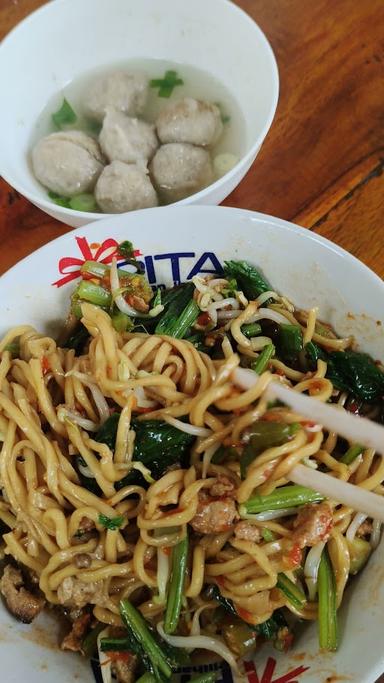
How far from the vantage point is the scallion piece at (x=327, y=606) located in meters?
1.37

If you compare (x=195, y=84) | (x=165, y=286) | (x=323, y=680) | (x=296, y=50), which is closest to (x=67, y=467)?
(x=165, y=286)

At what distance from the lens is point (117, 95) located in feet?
7.69

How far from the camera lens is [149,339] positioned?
1619 mm

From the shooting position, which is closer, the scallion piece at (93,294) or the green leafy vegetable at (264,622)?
the green leafy vegetable at (264,622)

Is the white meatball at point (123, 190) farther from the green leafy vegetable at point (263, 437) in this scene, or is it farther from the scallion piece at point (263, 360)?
the green leafy vegetable at point (263, 437)

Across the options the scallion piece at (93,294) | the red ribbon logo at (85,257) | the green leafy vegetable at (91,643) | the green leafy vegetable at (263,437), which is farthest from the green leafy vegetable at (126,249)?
the green leafy vegetable at (91,643)

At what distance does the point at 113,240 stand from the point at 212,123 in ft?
2.63

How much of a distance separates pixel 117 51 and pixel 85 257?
48.1 inches

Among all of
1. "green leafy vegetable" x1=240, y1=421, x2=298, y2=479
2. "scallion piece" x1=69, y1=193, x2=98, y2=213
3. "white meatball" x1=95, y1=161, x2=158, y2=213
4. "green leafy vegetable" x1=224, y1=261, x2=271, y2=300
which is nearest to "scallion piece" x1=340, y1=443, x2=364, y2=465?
"green leafy vegetable" x1=240, y1=421, x2=298, y2=479

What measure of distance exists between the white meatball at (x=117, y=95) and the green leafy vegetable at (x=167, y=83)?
6 cm

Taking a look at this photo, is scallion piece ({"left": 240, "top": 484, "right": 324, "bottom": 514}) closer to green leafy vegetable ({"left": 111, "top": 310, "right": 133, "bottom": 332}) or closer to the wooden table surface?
green leafy vegetable ({"left": 111, "top": 310, "right": 133, "bottom": 332})

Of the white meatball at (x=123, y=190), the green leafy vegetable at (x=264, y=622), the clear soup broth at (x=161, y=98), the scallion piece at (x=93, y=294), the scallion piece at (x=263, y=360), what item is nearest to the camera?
the green leafy vegetable at (x=264, y=622)

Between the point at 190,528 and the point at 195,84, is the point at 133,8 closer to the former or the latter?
the point at 195,84

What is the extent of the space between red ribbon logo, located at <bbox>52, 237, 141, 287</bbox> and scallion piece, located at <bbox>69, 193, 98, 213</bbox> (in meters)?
0.46
